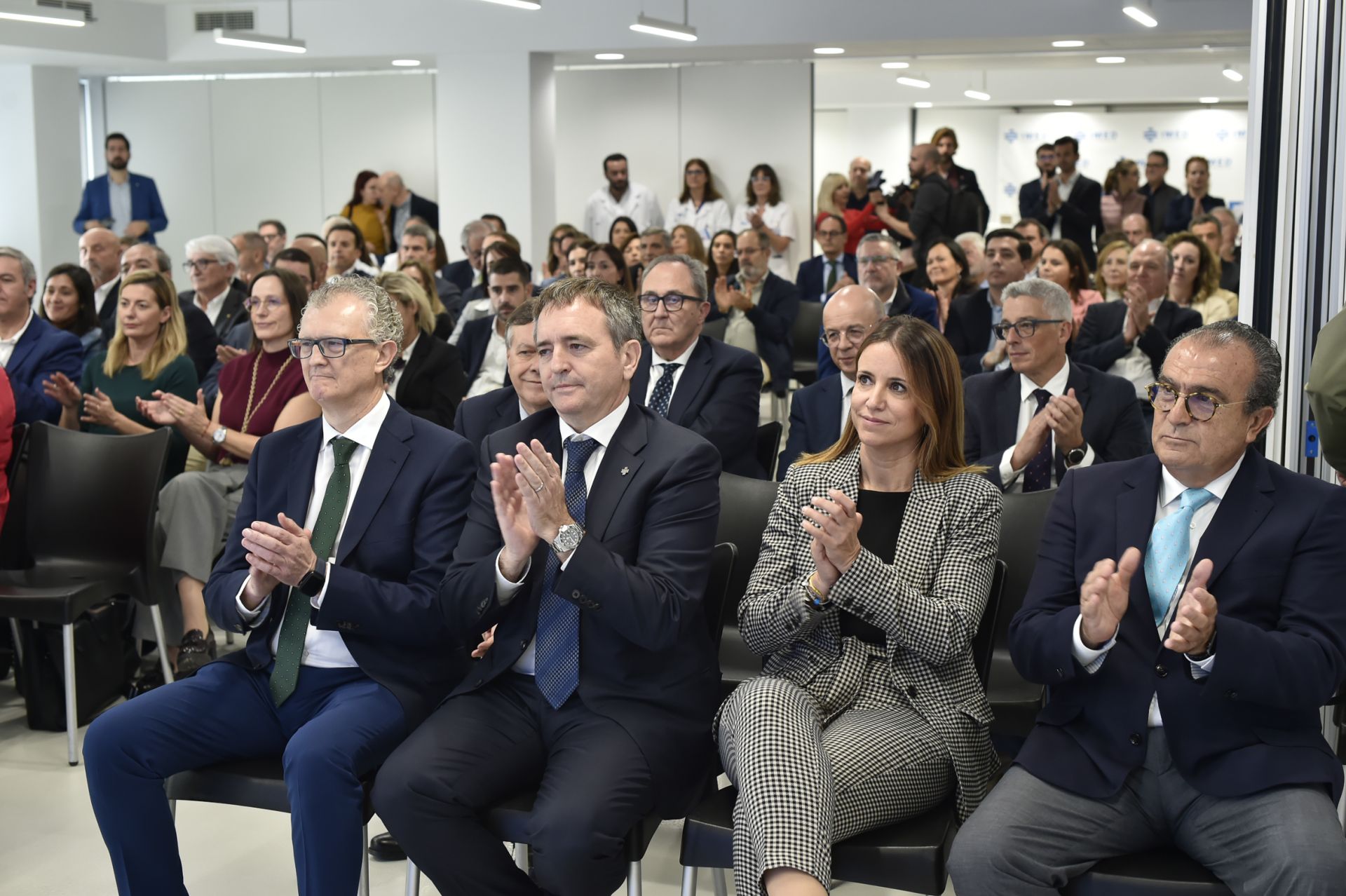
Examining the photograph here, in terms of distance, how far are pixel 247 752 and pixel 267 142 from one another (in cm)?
1253

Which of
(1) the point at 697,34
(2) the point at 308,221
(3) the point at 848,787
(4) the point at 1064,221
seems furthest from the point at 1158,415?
(2) the point at 308,221

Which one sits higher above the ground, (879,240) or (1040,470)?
(879,240)

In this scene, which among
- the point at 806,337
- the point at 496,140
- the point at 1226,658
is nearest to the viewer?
the point at 1226,658

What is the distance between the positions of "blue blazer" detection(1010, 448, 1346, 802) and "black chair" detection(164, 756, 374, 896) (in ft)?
4.15

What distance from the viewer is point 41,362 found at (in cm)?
484

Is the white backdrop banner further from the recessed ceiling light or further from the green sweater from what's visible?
the green sweater

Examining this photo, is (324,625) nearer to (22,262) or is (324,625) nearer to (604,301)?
(604,301)

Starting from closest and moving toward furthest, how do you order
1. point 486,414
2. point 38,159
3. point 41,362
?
1. point 486,414
2. point 41,362
3. point 38,159

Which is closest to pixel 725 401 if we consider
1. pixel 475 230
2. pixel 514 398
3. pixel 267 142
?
pixel 514 398

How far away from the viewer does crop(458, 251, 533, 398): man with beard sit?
18.2 feet

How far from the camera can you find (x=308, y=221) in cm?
1407

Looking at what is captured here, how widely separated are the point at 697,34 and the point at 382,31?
2.88 m

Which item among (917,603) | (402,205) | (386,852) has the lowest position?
(386,852)

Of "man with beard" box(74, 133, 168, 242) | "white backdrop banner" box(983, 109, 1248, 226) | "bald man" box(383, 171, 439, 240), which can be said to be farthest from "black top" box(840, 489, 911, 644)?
"white backdrop banner" box(983, 109, 1248, 226)
